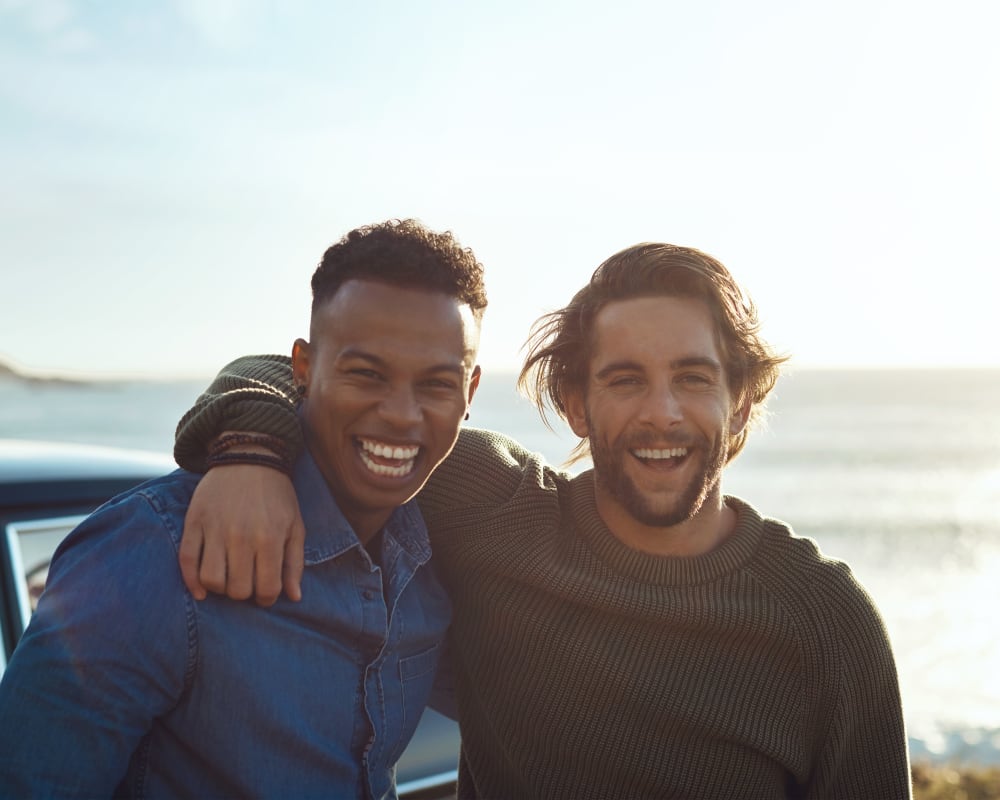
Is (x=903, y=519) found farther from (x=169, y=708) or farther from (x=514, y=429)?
(x=169, y=708)

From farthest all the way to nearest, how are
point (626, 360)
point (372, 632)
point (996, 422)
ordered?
point (996, 422), point (626, 360), point (372, 632)

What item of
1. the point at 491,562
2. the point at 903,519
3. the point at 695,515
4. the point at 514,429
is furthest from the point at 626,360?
the point at 514,429

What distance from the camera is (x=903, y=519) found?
2709 centimetres

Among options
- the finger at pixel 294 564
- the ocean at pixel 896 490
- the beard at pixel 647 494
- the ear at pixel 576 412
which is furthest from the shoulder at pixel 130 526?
the ocean at pixel 896 490

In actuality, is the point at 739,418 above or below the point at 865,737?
above

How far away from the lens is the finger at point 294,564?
211 centimetres

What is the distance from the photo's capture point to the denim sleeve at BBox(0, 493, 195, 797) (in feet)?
5.95

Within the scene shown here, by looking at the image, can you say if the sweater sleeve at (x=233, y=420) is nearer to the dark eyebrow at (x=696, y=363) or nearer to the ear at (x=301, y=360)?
the ear at (x=301, y=360)

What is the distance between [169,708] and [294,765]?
0.32 meters

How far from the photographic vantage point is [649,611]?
2.70 m

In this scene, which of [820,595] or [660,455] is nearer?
[820,595]

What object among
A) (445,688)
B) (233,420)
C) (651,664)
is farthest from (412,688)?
(233,420)

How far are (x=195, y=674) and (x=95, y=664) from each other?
218 mm

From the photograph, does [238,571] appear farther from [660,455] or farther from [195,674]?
[660,455]
